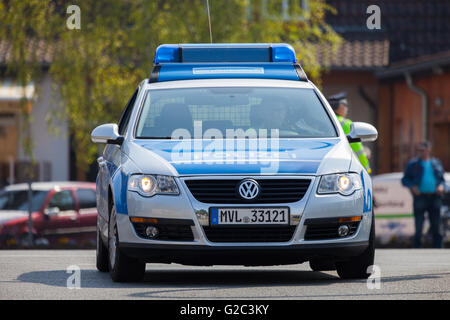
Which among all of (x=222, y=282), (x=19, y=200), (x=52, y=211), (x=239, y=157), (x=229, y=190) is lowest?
(x=52, y=211)

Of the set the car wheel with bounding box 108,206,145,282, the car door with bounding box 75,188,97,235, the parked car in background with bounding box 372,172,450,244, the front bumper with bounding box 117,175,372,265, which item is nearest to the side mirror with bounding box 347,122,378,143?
the front bumper with bounding box 117,175,372,265

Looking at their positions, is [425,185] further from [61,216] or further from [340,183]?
[340,183]

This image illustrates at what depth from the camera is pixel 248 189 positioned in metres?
9.25

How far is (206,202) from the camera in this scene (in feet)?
30.3

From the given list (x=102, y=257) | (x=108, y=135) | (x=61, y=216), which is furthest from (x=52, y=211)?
(x=108, y=135)

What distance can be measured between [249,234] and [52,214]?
13.9 metres

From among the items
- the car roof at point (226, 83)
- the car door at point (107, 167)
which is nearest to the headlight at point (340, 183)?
the car roof at point (226, 83)

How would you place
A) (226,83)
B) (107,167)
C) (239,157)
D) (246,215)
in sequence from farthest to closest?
1. (226,83)
2. (107,167)
3. (239,157)
4. (246,215)

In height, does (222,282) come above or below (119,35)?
below

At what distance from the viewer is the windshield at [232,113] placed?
10.1 meters

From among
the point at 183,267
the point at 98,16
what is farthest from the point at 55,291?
the point at 98,16

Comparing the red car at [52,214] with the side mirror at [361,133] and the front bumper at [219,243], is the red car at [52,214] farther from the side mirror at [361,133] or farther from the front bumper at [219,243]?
the front bumper at [219,243]

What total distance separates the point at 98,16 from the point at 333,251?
13.5 m

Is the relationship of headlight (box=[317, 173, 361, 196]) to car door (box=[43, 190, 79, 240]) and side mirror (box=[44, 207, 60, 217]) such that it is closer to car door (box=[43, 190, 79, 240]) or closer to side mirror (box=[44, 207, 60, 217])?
car door (box=[43, 190, 79, 240])
